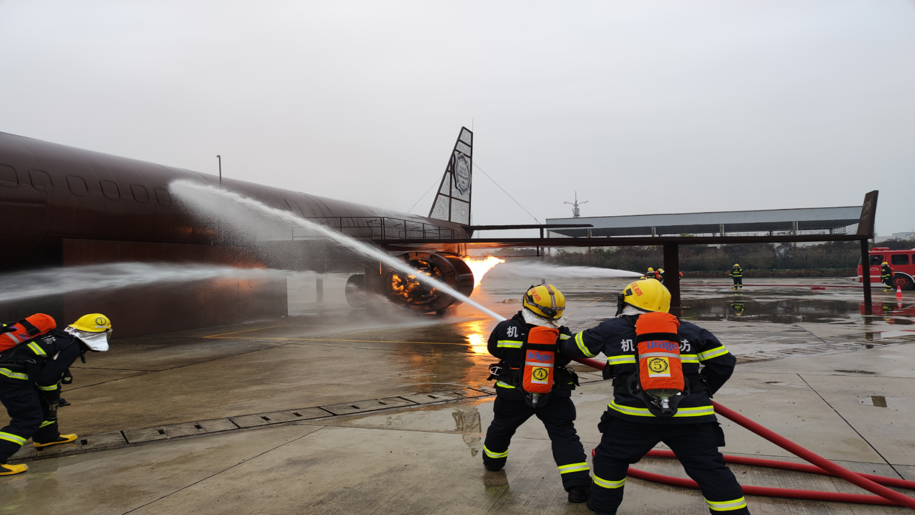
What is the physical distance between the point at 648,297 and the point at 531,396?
46.2 inches

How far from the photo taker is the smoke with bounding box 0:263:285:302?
12.9 meters

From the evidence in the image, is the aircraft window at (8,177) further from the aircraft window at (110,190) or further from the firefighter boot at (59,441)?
the firefighter boot at (59,441)

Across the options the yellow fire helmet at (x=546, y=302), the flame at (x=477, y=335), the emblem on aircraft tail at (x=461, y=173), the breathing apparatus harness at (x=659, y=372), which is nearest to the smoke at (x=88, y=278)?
the flame at (x=477, y=335)

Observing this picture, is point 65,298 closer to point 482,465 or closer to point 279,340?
point 279,340

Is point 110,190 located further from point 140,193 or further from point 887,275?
point 887,275

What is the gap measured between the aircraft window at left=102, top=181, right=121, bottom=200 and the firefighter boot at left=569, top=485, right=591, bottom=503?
13912mm

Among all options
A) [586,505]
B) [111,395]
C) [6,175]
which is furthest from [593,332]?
[6,175]

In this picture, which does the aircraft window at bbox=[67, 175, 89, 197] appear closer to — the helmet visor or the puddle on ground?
→ the helmet visor

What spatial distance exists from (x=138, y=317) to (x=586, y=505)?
14.1 meters

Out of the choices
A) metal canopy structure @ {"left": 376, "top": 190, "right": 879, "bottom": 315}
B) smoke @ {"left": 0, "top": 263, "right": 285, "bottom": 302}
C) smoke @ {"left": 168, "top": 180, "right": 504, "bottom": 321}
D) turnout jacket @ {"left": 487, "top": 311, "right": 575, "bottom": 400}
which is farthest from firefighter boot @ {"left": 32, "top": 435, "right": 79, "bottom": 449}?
metal canopy structure @ {"left": 376, "top": 190, "right": 879, "bottom": 315}

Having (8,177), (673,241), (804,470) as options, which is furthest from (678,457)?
(673,241)

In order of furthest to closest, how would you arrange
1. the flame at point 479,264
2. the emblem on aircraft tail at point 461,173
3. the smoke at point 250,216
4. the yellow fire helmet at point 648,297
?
the emblem on aircraft tail at point 461,173
the flame at point 479,264
the smoke at point 250,216
the yellow fire helmet at point 648,297

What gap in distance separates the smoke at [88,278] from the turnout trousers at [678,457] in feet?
44.7

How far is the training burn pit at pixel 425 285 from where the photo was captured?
17844 millimetres
